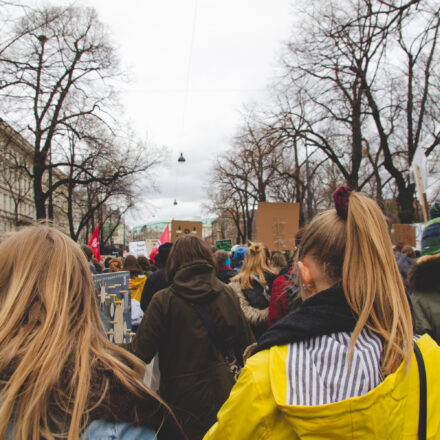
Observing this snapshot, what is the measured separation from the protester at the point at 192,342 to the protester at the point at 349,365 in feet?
5.44

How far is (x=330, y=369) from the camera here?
114 cm

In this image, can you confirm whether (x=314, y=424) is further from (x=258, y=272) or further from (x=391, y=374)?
(x=258, y=272)

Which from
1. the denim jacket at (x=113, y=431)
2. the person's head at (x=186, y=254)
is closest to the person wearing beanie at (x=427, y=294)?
the person's head at (x=186, y=254)

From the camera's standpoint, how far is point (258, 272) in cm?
454

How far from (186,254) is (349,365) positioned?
2.22 metres

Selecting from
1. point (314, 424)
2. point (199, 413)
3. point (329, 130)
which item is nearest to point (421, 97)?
point (329, 130)

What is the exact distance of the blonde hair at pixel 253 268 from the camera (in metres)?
4.49

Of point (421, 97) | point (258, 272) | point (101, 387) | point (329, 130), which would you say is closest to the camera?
point (101, 387)

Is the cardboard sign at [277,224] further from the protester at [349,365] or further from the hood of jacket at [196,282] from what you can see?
the protester at [349,365]

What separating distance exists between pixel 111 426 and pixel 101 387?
113 millimetres

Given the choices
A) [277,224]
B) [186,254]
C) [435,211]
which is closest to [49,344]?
[186,254]

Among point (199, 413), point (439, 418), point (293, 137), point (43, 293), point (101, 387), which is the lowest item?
point (199, 413)

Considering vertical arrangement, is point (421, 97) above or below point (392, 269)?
above

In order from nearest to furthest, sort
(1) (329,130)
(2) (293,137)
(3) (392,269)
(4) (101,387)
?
(4) (101,387) → (3) (392,269) → (2) (293,137) → (1) (329,130)
